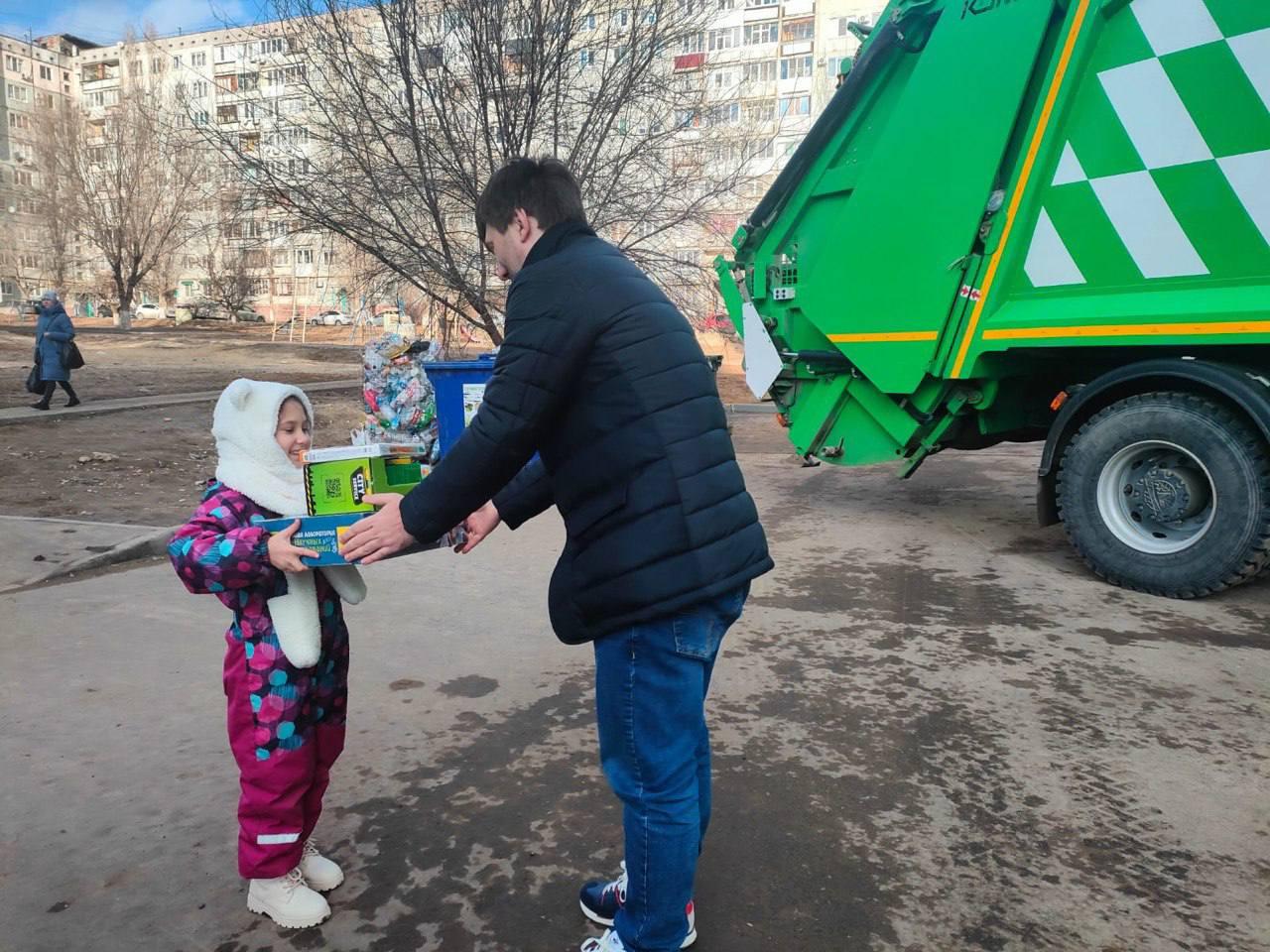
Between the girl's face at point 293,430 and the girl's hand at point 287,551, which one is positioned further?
the girl's face at point 293,430

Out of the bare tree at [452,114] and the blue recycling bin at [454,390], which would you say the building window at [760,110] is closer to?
the bare tree at [452,114]

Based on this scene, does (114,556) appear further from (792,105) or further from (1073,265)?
(792,105)

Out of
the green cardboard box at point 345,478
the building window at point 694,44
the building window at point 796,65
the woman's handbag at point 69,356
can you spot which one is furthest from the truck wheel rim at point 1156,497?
the building window at point 796,65

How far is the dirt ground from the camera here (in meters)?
7.02

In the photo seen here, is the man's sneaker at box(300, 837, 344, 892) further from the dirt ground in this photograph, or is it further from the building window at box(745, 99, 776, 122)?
the building window at box(745, 99, 776, 122)

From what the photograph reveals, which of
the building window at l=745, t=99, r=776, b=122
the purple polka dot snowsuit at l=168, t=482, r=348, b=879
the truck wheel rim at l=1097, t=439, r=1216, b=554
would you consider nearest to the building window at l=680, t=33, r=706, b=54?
the building window at l=745, t=99, r=776, b=122

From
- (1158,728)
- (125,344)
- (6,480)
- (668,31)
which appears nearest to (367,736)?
(1158,728)

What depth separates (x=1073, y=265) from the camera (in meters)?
4.90

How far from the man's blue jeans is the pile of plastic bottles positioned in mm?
6713

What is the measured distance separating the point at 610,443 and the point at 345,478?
0.61 m

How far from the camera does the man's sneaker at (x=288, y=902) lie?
2.09 meters

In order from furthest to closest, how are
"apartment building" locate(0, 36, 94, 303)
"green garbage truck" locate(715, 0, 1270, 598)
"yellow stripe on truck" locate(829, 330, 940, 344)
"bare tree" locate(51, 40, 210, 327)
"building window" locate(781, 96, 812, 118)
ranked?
"apartment building" locate(0, 36, 94, 303), "bare tree" locate(51, 40, 210, 327), "building window" locate(781, 96, 812, 118), "yellow stripe on truck" locate(829, 330, 940, 344), "green garbage truck" locate(715, 0, 1270, 598)

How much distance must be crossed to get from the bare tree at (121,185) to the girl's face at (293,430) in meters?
33.1

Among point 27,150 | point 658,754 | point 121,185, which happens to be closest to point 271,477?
point 658,754
